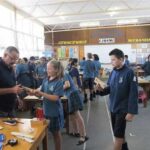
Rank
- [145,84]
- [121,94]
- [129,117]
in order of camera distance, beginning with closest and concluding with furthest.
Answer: [129,117], [121,94], [145,84]

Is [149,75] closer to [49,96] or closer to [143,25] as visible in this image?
[49,96]

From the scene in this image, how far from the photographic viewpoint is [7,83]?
353 centimetres

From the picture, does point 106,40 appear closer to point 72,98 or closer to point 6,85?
point 72,98

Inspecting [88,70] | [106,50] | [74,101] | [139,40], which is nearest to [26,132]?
[74,101]

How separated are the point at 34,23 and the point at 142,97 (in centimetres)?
902

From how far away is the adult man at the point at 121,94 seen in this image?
3.21m

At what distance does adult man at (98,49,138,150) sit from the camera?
3.21 meters

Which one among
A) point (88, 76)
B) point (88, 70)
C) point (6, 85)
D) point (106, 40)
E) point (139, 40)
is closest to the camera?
point (6, 85)

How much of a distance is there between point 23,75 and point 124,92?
187 inches

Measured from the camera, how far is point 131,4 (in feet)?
37.5

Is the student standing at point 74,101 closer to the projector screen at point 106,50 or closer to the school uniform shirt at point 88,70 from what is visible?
the school uniform shirt at point 88,70

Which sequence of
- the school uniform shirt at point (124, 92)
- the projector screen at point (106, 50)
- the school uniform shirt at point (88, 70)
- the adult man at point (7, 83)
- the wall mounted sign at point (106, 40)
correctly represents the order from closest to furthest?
1. the school uniform shirt at point (124, 92)
2. the adult man at point (7, 83)
3. the school uniform shirt at point (88, 70)
4. the projector screen at point (106, 50)
5. the wall mounted sign at point (106, 40)

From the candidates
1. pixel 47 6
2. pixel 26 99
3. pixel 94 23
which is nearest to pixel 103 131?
pixel 26 99

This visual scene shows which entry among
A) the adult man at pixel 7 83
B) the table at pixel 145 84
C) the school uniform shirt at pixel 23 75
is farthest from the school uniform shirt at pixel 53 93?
the table at pixel 145 84
